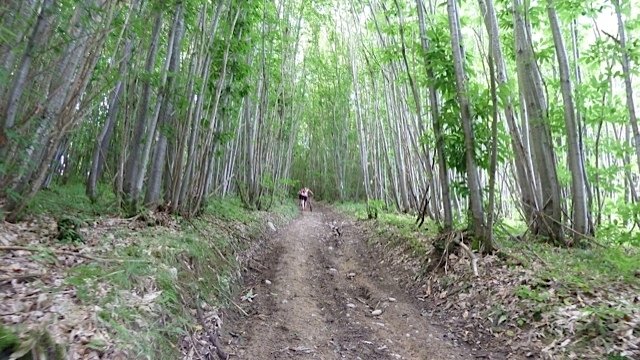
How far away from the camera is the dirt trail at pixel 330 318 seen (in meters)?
4.18

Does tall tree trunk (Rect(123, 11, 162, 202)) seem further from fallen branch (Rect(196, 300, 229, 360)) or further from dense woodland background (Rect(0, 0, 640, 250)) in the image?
fallen branch (Rect(196, 300, 229, 360))

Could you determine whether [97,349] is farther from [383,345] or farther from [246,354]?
[383,345]

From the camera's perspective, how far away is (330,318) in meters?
5.05

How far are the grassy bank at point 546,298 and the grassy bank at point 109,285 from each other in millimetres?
2902

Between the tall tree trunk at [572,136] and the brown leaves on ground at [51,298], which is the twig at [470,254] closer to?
the tall tree trunk at [572,136]

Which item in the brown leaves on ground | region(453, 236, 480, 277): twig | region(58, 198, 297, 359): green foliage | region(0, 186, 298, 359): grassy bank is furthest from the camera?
region(453, 236, 480, 277): twig

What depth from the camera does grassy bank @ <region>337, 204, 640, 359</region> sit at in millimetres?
3701

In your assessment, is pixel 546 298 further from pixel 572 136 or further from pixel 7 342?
Result: pixel 7 342

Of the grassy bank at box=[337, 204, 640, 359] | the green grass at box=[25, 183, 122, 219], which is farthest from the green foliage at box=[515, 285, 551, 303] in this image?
the green grass at box=[25, 183, 122, 219]

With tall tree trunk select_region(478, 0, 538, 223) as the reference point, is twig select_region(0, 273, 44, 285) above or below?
below

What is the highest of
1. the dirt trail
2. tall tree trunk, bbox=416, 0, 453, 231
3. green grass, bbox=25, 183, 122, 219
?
tall tree trunk, bbox=416, 0, 453, 231

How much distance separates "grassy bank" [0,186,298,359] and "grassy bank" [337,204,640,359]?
290 cm

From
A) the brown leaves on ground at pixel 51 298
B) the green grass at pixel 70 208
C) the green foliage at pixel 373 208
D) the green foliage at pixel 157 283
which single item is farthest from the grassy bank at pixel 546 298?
the green foliage at pixel 373 208

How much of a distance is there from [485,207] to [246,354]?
15.6 feet
